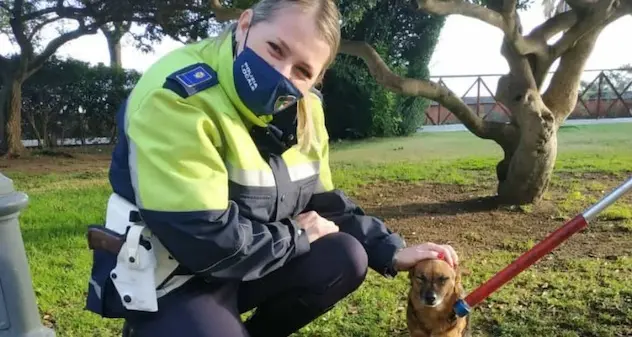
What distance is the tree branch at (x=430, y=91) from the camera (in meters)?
6.00

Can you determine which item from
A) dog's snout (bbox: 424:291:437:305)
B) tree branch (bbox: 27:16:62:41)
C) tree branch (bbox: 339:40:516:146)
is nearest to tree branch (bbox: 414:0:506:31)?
tree branch (bbox: 339:40:516:146)

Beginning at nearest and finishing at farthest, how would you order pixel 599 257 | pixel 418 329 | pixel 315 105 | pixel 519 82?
pixel 418 329 → pixel 315 105 → pixel 599 257 → pixel 519 82

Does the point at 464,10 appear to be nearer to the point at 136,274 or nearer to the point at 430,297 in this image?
the point at 430,297

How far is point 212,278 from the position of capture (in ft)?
6.73

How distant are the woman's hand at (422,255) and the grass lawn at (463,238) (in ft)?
3.44

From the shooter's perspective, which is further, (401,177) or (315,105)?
(401,177)

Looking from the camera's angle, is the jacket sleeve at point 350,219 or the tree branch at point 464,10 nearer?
the jacket sleeve at point 350,219

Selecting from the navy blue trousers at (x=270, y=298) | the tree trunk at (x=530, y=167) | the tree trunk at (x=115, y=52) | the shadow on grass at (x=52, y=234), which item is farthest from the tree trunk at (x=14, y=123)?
the navy blue trousers at (x=270, y=298)

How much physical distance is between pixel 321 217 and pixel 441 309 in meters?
0.55

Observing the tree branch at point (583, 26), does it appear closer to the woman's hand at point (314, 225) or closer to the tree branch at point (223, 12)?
the tree branch at point (223, 12)

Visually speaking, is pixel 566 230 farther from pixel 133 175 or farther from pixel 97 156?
pixel 97 156

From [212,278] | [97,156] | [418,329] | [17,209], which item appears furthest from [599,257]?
[97,156]

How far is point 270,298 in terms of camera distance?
244 cm

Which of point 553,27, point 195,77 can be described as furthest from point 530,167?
point 195,77
